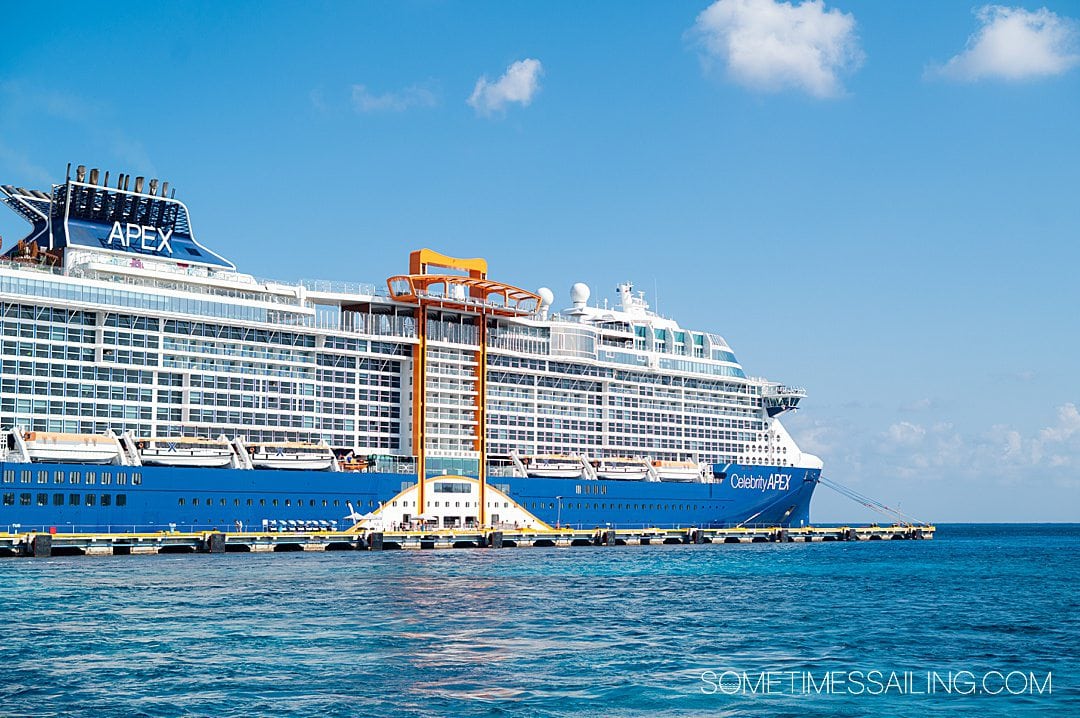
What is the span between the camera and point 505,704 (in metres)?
24.5

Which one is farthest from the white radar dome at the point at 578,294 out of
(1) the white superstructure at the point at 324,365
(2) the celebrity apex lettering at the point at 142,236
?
(2) the celebrity apex lettering at the point at 142,236

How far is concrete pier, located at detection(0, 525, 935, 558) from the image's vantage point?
59.2m

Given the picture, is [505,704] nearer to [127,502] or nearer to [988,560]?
[127,502]

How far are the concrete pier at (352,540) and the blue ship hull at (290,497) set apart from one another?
104cm

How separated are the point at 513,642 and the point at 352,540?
38.5 m

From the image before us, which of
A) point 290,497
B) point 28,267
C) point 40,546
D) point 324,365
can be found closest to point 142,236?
point 28,267

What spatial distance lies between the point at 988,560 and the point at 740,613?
151 feet

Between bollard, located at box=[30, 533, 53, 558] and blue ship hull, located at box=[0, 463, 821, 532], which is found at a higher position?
blue ship hull, located at box=[0, 463, 821, 532]

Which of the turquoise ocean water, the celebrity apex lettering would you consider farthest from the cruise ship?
the turquoise ocean water

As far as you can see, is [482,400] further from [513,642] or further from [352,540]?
[513,642]

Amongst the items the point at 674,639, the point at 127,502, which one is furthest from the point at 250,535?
the point at 674,639

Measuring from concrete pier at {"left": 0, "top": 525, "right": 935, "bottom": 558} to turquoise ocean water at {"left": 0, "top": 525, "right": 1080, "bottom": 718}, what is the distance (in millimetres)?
3050

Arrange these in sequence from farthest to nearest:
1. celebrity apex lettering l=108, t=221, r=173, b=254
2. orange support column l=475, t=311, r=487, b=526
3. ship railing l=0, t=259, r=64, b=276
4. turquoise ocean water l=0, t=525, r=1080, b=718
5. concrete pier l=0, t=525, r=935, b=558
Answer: orange support column l=475, t=311, r=487, b=526, celebrity apex lettering l=108, t=221, r=173, b=254, ship railing l=0, t=259, r=64, b=276, concrete pier l=0, t=525, r=935, b=558, turquoise ocean water l=0, t=525, r=1080, b=718

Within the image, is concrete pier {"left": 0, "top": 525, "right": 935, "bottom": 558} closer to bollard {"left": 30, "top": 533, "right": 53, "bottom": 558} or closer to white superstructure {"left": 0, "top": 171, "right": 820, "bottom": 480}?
bollard {"left": 30, "top": 533, "right": 53, "bottom": 558}
